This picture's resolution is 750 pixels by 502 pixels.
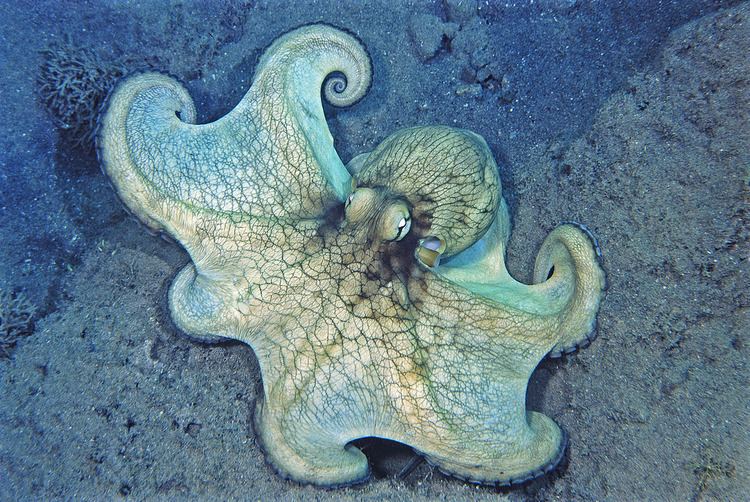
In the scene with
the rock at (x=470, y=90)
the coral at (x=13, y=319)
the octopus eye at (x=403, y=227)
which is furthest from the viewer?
the rock at (x=470, y=90)

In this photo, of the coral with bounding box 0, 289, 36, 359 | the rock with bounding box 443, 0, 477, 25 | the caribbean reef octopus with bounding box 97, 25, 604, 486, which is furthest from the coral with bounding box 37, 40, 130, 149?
the rock with bounding box 443, 0, 477, 25

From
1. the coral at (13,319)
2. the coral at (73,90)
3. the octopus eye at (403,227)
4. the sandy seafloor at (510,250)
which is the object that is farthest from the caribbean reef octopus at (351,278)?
the coral at (13,319)

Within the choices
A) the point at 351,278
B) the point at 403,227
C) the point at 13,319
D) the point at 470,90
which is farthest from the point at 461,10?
the point at 13,319

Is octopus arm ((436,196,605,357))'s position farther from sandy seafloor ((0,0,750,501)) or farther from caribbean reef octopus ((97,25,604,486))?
sandy seafloor ((0,0,750,501))

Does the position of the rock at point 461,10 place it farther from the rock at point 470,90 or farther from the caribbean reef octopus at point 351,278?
the caribbean reef octopus at point 351,278

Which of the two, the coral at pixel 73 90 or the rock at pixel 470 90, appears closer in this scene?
the coral at pixel 73 90

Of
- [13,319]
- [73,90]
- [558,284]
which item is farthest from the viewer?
[73,90]

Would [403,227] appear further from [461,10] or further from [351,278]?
[461,10]
